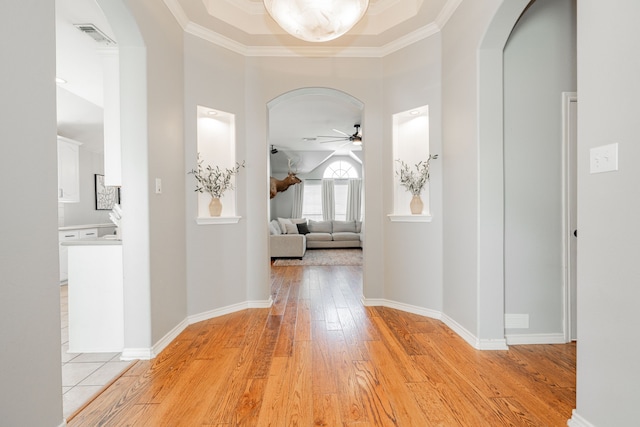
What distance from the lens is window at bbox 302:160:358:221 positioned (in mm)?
10031

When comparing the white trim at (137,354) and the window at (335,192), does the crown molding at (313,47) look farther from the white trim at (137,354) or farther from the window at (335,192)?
the window at (335,192)

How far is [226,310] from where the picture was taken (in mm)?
3334

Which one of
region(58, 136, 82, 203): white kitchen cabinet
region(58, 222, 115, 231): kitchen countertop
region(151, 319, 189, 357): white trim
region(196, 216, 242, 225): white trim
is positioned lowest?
region(151, 319, 189, 357): white trim

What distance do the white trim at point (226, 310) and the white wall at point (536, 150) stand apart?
236 cm

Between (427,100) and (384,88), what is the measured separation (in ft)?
1.89

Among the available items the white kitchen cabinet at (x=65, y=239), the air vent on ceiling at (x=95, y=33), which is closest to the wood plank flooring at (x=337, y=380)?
the air vent on ceiling at (x=95, y=33)

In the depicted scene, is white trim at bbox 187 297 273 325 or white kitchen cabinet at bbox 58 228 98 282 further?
white kitchen cabinet at bbox 58 228 98 282

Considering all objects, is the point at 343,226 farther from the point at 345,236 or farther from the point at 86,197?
the point at 86,197

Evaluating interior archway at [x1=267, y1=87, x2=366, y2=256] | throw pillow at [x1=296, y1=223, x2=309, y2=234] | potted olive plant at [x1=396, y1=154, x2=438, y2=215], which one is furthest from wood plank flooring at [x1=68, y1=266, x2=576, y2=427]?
throw pillow at [x1=296, y1=223, x2=309, y2=234]

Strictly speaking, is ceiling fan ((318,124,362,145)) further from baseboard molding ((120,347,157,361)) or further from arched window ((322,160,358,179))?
baseboard molding ((120,347,157,361))

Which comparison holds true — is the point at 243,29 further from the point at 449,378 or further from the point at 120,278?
the point at 449,378

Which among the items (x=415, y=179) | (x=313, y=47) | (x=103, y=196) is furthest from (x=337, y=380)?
(x=103, y=196)

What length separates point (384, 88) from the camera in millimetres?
3584
